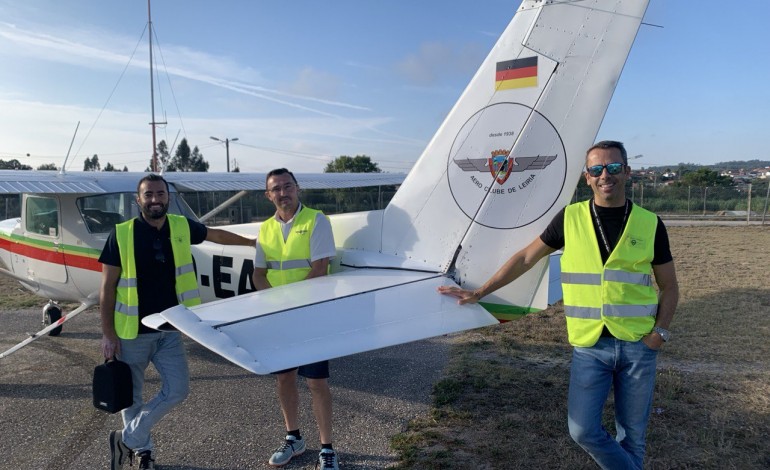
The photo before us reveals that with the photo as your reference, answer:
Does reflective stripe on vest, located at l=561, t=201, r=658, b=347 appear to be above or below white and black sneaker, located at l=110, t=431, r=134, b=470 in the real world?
above

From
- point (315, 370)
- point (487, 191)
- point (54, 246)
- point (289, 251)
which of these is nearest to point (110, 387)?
point (315, 370)

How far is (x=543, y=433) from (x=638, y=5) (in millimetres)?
2960

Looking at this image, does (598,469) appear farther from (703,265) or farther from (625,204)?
(703,265)

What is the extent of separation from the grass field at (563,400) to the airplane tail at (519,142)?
3.38 ft

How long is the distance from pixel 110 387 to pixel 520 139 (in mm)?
3070

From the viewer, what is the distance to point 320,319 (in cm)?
269

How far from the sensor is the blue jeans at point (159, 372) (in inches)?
134

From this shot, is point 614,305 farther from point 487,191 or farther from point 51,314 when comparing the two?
point 51,314

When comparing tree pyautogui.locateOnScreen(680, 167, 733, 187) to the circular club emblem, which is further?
tree pyautogui.locateOnScreen(680, 167, 733, 187)

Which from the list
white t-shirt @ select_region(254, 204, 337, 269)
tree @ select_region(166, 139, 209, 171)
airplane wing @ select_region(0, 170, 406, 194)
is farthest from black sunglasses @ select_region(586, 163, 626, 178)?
tree @ select_region(166, 139, 209, 171)

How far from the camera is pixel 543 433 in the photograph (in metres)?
3.86

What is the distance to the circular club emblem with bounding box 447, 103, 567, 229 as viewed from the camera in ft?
11.1

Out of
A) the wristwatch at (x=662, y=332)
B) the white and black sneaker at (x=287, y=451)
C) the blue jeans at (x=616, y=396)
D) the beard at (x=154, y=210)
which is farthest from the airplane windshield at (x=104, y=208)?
the wristwatch at (x=662, y=332)

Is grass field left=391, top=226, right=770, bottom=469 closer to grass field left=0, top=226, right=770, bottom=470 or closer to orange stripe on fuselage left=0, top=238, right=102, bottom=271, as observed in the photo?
grass field left=0, top=226, right=770, bottom=470
